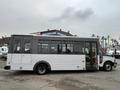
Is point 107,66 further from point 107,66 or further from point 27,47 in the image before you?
point 27,47

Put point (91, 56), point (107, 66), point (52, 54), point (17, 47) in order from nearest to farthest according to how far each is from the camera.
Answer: point (17, 47) < point (52, 54) < point (91, 56) < point (107, 66)

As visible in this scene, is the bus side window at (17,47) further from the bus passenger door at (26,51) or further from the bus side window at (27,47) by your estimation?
the bus side window at (27,47)

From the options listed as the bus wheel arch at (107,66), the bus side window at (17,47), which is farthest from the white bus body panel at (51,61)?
the bus wheel arch at (107,66)

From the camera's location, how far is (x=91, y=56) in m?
15.0

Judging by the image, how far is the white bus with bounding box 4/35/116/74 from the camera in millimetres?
13516

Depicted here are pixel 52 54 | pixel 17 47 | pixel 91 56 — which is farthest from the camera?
pixel 91 56

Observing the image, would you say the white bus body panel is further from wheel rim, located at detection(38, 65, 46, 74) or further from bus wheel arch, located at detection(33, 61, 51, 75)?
wheel rim, located at detection(38, 65, 46, 74)

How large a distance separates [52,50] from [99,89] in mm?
5920

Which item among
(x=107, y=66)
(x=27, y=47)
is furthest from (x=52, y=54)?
(x=107, y=66)

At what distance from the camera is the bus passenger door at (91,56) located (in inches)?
586

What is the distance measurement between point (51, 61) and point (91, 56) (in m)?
3.16

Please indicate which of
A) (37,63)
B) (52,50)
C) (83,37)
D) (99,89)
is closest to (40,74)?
(37,63)

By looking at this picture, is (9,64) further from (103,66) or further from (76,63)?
(103,66)

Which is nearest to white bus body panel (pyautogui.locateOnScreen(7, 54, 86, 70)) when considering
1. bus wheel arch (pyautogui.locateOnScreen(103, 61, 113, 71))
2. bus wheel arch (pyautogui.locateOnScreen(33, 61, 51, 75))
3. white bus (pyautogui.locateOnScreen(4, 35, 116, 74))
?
white bus (pyautogui.locateOnScreen(4, 35, 116, 74))
